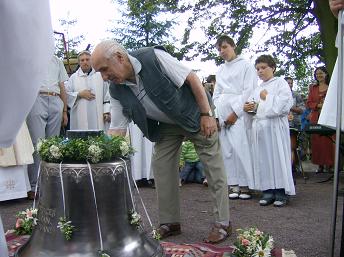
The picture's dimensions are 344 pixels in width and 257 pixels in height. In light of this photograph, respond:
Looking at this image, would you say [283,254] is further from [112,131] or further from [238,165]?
[238,165]

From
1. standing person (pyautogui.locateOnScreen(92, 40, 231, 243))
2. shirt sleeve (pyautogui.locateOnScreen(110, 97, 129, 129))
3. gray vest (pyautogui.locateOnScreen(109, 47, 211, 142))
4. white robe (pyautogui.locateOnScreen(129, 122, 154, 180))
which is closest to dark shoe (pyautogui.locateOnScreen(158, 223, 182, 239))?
standing person (pyautogui.locateOnScreen(92, 40, 231, 243))

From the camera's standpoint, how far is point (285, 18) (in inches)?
616

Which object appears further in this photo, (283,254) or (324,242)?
(324,242)

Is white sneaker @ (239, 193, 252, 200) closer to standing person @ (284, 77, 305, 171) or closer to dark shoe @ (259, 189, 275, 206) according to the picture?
dark shoe @ (259, 189, 275, 206)

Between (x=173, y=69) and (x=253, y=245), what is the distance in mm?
1447

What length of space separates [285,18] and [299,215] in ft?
40.2

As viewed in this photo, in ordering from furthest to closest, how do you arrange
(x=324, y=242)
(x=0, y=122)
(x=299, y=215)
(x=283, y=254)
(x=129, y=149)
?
(x=299, y=215)
(x=324, y=242)
(x=283, y=254)
(x=129, y=149)
(x=0, y=122)

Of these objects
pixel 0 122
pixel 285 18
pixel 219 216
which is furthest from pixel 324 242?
pixel 285 18

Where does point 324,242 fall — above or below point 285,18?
below

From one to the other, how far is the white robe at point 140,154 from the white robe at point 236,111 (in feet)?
4.60

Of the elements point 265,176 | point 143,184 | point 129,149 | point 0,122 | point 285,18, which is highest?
point 285,18

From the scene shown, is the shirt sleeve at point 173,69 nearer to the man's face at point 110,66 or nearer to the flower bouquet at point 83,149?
the man's face at point 110,66

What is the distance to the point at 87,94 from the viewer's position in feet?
21.2

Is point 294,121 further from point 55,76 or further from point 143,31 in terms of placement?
point 143,31
